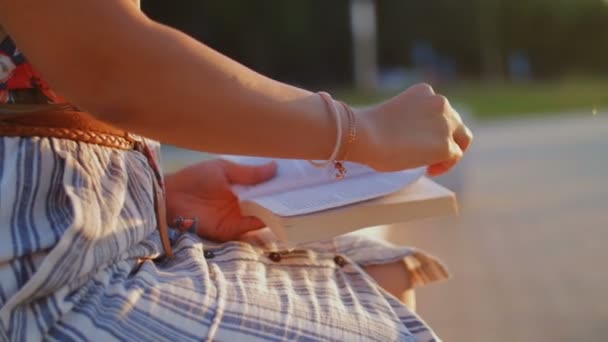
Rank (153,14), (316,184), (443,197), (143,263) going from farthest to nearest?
(153,14) → (316,184) → (443,197) → (143,263)

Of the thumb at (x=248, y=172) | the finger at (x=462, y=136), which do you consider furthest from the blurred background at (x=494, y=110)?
the finger at (x=462, y=136)

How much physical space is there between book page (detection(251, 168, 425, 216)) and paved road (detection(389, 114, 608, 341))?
128 centimetres

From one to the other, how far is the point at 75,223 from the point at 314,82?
20.8 metres

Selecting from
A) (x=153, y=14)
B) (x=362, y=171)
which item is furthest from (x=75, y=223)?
(x=153, y=14)

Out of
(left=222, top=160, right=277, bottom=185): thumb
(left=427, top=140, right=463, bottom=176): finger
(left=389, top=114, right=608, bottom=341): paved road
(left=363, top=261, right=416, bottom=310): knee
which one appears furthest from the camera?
(left=389, top=114, right=608, bottom=341): paved road

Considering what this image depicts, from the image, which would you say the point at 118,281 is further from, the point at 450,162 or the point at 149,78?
the point at 450,162

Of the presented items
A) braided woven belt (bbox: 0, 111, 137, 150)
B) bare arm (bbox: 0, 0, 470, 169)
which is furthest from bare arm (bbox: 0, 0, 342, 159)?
braided woven belt (bbox: 0, 111, 137, 150)

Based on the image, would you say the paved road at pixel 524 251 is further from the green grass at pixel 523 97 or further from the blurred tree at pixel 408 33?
the blurred tree at pixel 408 33

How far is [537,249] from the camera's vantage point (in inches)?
142

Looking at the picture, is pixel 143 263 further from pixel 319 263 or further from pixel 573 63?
pixel 573 63

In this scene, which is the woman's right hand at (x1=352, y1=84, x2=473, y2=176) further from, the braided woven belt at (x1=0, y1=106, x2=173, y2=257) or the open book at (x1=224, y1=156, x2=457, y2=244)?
the braided woven belt at (x1=0, y1=106, x2=173, y2=257)

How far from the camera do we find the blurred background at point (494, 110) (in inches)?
114

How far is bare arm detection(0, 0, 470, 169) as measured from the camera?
98 centimetres

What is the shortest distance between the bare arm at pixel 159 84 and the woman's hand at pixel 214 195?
38 cm
